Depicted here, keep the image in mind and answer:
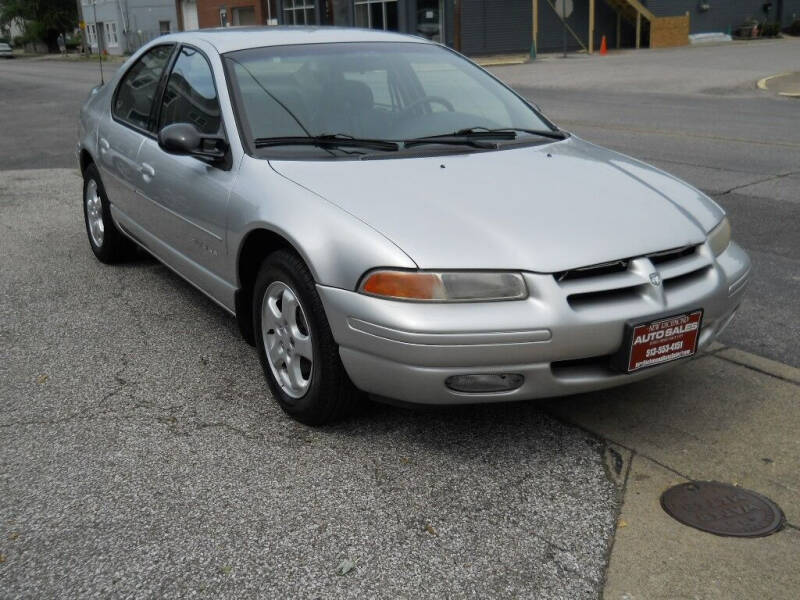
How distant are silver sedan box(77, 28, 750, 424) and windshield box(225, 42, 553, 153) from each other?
1cm

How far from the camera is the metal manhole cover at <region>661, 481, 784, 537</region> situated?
9.62 feet

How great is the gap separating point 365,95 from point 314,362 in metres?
1.56

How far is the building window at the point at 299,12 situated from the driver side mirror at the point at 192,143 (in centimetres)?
3844

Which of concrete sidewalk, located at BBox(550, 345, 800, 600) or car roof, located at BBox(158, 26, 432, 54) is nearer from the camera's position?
concrete sidewalk, located at BBox(550, 345, 800, 600)

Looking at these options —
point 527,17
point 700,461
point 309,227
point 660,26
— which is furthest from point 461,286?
point 660,26

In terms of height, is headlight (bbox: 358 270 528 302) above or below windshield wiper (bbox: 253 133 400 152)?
below

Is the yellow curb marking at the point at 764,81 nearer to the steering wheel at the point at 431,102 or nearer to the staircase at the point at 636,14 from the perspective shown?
the staircase at the point at 636,14

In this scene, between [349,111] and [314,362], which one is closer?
[314,362]

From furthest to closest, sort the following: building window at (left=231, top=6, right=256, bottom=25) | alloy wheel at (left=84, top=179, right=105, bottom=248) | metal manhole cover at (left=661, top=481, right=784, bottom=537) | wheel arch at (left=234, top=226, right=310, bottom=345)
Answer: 1. building window at (left=231, top=6, right=256, bottom=25)
2. alloy wheel at (left=84, top=179, right=105, bottom=248)
3. wheel arch at (left=234, top=226, right=310, bottom=345)
4. metal manhole cover at (left=661, top=481, right=784, bottom=537)

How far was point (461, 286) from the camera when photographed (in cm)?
311

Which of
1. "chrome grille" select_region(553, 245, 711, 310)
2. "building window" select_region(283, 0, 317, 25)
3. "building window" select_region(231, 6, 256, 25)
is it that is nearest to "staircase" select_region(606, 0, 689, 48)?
"building window" select_region(283, 0, 317, 25)

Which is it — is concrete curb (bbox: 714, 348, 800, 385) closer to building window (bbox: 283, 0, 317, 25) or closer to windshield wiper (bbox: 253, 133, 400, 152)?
windshield wiper (bbox: 253, 133, 400, 152)

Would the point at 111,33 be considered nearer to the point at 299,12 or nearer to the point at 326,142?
the point at 299,12

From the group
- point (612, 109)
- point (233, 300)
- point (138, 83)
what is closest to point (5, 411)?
point (233, 300)
